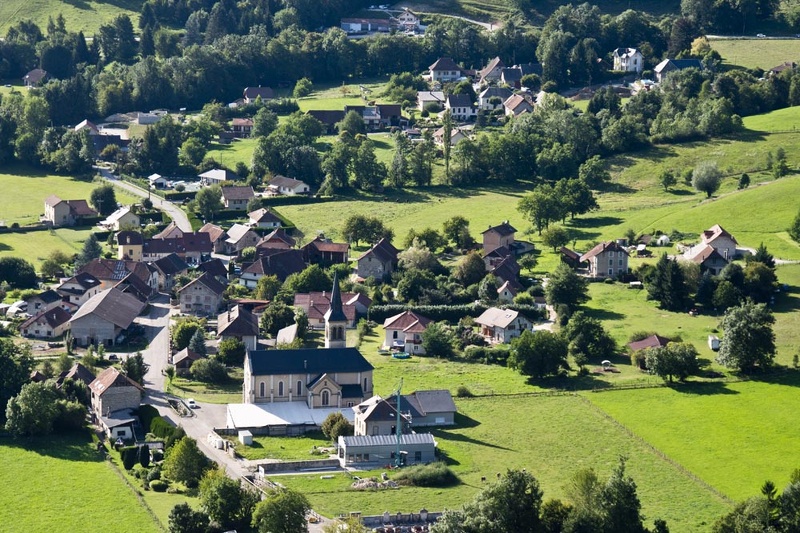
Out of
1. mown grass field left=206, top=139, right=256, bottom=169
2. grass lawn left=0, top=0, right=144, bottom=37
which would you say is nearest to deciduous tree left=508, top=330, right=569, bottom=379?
mown grass field left=206, top=139, right=256, bottom=169

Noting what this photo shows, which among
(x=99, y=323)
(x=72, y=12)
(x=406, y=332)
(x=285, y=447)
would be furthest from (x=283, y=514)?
(x=72, y=12)

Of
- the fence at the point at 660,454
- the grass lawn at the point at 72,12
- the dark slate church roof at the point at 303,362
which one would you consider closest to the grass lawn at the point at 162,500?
the dark slate church roof at the point at 303,362

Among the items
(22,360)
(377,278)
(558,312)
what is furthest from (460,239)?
(22,360)

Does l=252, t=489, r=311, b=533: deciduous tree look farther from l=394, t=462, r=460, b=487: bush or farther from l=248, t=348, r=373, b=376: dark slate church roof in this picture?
l=248, t=348, r=373, b=376: dark slate church roof

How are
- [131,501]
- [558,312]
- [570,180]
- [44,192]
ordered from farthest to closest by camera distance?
[44,192] < [570,180] < [558,312] < [131,501]

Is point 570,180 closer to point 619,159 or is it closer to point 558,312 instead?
point 619,159

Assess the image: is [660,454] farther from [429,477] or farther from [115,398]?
[115,398]

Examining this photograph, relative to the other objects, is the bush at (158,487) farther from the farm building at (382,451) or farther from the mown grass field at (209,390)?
the mown grass field at (209,390)
